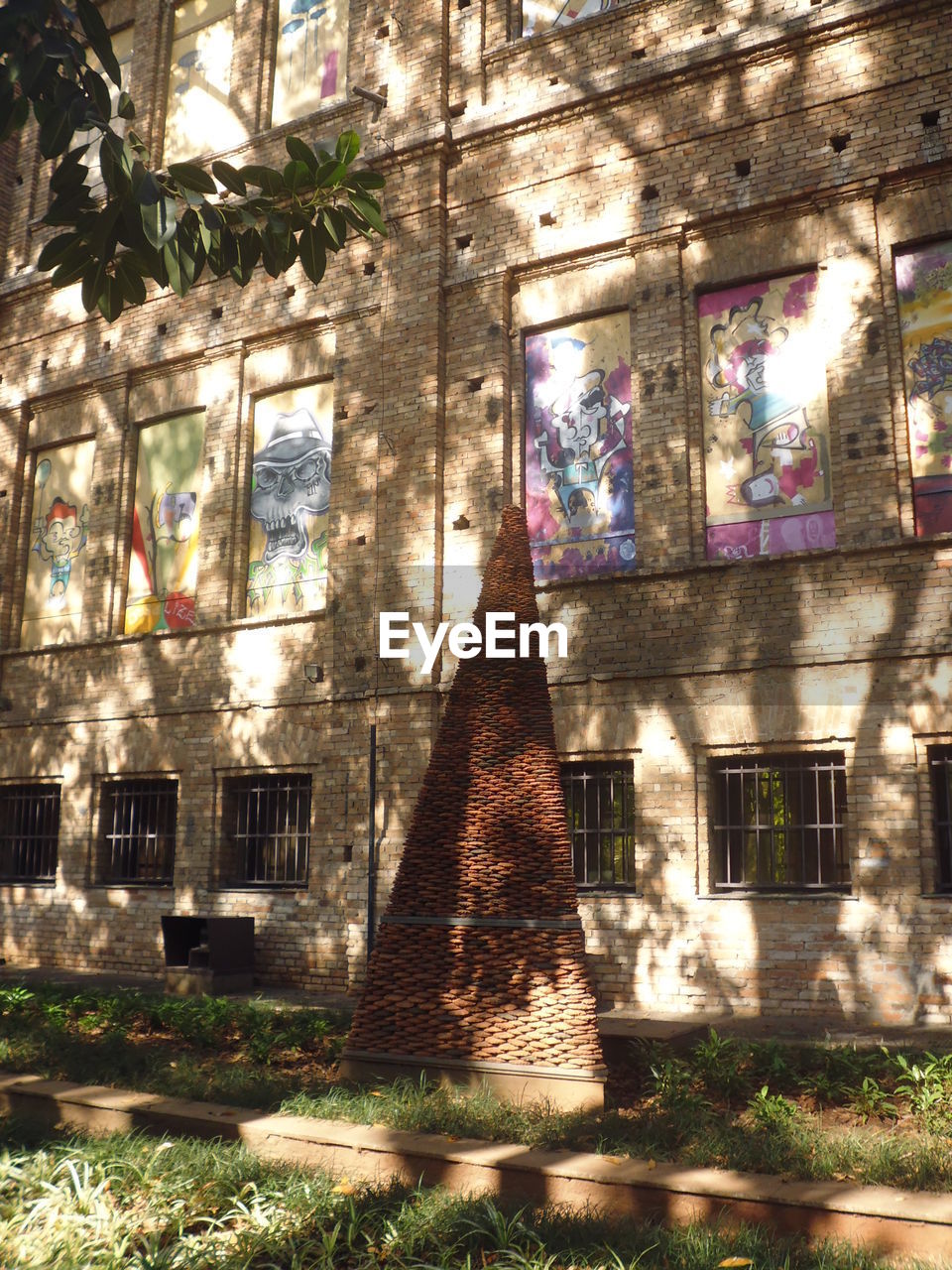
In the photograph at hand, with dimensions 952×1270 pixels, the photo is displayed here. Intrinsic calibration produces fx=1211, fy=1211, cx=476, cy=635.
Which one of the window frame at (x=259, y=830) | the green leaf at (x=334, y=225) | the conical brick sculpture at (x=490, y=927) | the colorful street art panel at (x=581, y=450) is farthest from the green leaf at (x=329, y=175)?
the window frame at (x=259, y=830)

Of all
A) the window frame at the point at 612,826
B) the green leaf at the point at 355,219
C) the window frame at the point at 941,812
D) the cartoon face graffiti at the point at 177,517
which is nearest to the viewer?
the green leaf at the point at 355,219

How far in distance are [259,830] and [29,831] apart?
4226 millimetres

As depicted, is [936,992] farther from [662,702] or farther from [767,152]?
[767,152]

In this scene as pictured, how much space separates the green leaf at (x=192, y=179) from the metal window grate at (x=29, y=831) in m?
11.3

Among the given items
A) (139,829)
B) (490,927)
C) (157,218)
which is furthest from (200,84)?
(490,927)

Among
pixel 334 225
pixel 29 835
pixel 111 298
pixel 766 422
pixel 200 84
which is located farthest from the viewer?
pixel 200 84

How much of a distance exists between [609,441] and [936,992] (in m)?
6.18

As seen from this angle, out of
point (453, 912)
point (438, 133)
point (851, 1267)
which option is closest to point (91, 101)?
point (453, 912)

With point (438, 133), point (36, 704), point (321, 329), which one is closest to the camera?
point (438, 133)

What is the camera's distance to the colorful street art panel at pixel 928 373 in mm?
10977

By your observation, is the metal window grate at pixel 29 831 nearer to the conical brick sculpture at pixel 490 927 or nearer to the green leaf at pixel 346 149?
the conical brick sculpture at pixel 490 927

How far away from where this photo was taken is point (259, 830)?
47.4 ft

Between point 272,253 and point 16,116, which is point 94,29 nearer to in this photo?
point 16,116

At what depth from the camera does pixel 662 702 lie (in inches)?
464
